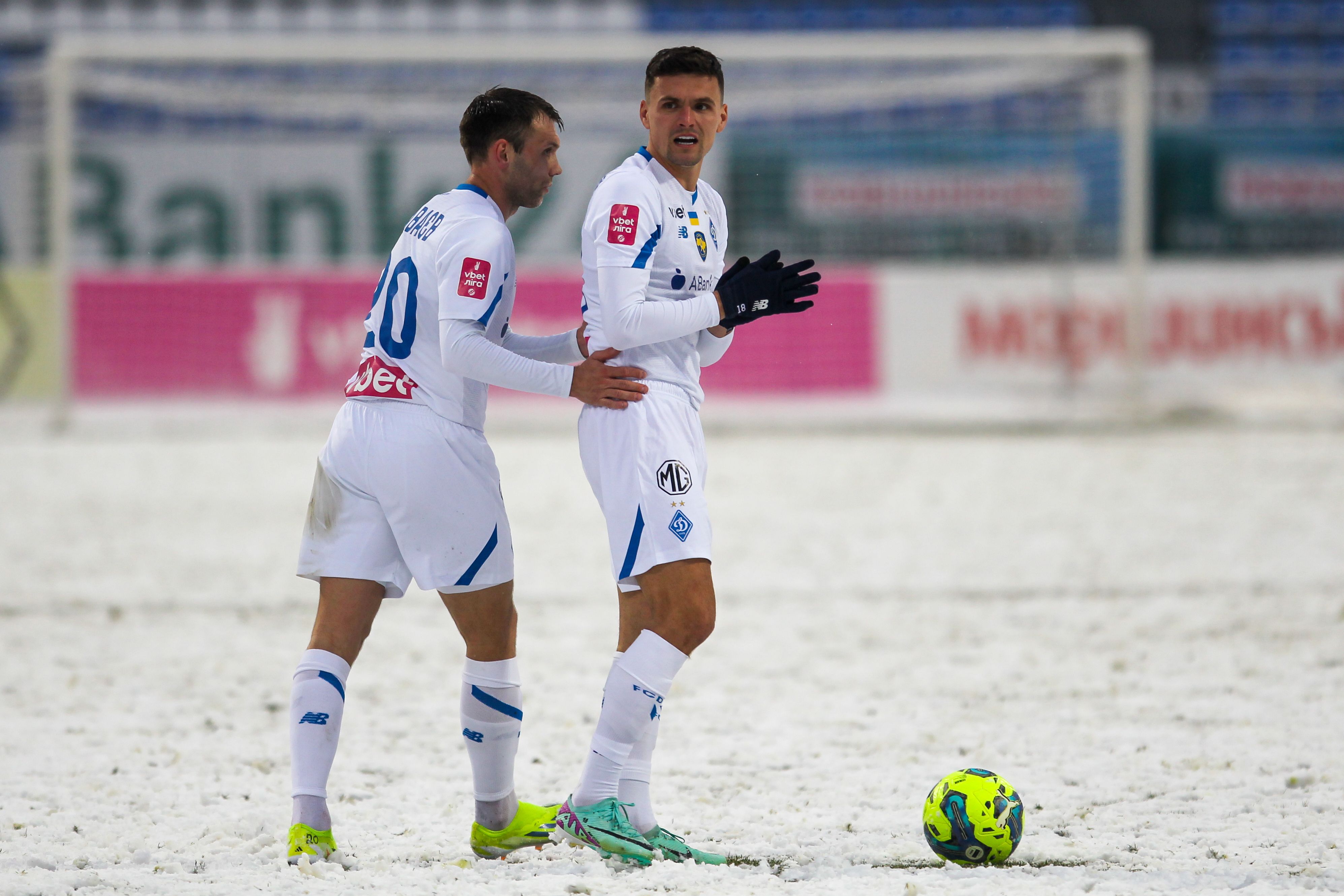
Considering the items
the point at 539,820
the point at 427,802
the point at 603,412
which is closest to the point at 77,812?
the point at 427,802

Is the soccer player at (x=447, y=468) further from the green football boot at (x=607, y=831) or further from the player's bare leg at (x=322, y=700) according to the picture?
the green football boot at (x=607, y=831)

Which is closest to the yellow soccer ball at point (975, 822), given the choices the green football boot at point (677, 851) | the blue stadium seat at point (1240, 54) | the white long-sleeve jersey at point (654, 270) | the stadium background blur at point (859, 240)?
the green football boot at point (677, 851)

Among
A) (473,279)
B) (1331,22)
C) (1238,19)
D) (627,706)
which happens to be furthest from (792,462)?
(1331,22)

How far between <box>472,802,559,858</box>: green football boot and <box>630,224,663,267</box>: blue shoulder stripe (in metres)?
1.35

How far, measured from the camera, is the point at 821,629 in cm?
629

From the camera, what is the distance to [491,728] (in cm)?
339

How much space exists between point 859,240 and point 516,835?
15587mm

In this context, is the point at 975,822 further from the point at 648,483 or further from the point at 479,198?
the point at 479,198

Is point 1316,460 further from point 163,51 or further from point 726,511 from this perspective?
point 163,51

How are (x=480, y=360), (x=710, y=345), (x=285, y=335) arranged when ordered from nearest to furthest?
(x=480, y=360)
(x=710, y=345)
(x=285, y=335)

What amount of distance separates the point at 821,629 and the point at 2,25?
71.1 ft

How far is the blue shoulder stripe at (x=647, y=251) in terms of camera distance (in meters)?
3.20

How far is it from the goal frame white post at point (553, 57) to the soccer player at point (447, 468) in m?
10.5

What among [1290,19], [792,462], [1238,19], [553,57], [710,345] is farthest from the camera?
[1290,19]
